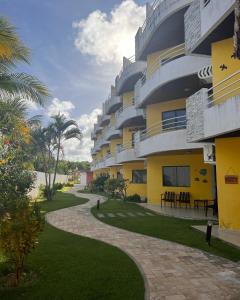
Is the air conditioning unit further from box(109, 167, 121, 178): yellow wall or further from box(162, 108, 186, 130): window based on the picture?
box(109, 167, 121, 178): yellow wall

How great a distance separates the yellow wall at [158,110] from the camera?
68.7 feet

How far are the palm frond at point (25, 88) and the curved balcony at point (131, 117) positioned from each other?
50.6 feet

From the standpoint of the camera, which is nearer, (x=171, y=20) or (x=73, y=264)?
(x=73, y=264)

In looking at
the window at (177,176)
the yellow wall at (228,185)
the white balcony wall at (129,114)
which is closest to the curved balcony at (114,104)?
the white balcony wall at (129,114)

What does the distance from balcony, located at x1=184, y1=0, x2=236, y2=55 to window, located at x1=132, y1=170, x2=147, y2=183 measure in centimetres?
1748

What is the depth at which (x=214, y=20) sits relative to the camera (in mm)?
10727

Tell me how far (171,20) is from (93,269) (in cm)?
1473

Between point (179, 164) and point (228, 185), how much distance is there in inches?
368

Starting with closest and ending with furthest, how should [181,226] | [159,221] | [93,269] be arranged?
1. [93,269]
2. [181,226]
3. [159,221]

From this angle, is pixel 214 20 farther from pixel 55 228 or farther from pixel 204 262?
pixel 55 228

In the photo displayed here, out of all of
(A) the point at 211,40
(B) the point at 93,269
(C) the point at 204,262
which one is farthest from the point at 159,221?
(A) the point at 211,40

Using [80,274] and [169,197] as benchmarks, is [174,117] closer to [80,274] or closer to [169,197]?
[169,197]

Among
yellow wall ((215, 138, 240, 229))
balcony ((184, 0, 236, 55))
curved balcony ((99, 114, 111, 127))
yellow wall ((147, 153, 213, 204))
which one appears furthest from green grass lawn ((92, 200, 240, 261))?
curved balcony ((99, 114, 111, 127))

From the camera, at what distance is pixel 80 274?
7.21m
